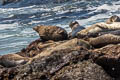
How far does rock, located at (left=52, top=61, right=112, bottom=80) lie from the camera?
17.7ft

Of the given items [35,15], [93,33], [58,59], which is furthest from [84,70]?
[35,15]

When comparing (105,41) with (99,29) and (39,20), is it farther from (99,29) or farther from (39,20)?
(39,20)

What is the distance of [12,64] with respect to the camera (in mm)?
7332

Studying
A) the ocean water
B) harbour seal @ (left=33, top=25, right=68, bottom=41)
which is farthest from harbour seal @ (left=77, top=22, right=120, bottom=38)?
the ocean water

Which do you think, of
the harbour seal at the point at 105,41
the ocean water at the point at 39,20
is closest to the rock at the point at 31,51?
the harbour seal at the point at 105,41

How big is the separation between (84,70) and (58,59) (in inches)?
Answer: 26.8

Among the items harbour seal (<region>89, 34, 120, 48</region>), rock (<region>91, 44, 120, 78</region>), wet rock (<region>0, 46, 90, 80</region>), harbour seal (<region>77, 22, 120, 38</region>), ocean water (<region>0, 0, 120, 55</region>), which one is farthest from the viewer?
ocean water (<region>0, 0, 120, 55</region>)

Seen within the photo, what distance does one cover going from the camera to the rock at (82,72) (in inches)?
212

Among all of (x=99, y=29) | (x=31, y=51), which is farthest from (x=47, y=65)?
(x=99, y=29)

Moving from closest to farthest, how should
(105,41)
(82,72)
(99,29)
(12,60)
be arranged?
1. (82,72)
2. (12,60)
3. (105,41)
4. (99,29)

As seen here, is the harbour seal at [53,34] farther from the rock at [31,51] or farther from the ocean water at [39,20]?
the ocean water at [39,20]

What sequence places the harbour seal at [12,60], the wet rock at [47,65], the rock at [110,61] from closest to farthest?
the rock at [110,61] → the wet rock at [47,65] → the harbour seal at [12,60]

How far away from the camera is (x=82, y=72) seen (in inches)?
216

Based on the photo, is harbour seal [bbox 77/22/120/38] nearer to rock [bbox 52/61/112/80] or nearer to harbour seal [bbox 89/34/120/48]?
harbour seal [bbox 89/34/120/48]
